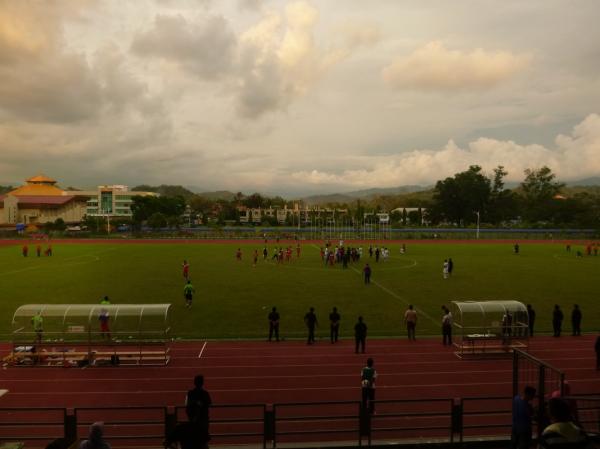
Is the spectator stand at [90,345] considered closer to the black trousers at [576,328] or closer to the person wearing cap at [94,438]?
the person wearing cap at [94,438]

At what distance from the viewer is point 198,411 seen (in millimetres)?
6855

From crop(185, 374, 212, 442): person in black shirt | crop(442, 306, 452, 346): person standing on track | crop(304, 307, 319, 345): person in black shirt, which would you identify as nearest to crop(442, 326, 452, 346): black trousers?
crop(442, 306, 452, 346): person standing on track

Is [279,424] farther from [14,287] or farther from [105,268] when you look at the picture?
[105,268]

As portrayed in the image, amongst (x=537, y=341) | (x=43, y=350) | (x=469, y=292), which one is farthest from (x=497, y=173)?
(x=43, y=350)

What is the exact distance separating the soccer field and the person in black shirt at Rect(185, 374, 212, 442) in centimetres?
1050

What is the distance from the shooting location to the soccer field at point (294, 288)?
20547 mm

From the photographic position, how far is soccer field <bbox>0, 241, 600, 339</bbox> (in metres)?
20.5

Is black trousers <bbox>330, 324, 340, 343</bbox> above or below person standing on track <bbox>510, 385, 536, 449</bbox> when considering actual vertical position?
below

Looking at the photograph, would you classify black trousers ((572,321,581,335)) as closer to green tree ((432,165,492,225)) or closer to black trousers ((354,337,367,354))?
black trousers ((354,337,367,354))

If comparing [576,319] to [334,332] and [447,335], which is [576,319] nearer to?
[447,335]

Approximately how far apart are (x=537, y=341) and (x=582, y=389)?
15.7 feet

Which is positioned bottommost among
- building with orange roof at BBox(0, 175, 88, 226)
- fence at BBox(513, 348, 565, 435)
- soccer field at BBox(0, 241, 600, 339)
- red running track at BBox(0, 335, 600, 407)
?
red running track at BBox(0, 335, 600, 407)

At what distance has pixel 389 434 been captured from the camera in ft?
33.4

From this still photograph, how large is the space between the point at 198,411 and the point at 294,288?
71.5 feet
